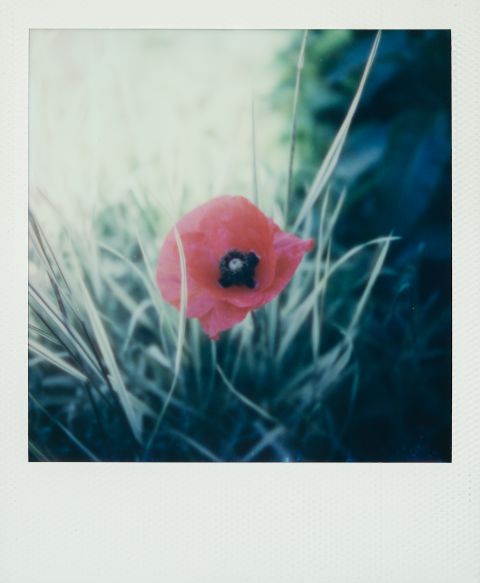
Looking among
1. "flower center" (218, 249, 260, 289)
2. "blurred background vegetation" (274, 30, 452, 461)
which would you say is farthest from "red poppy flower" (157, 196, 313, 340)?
"blurred background vegetation" (274, 30, 452, 461)

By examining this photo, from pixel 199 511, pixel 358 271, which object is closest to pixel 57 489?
pixel 199 511

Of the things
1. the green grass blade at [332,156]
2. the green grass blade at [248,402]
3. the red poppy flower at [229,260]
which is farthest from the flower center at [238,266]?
the green grass blade at [248,402]

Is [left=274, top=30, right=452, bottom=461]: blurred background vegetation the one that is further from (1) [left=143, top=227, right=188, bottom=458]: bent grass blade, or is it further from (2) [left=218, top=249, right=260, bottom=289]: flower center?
(1) [left=143, top=227, right=188, bottom=458]: bent grass blade

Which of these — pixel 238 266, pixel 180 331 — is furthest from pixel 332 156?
pixel 180 331

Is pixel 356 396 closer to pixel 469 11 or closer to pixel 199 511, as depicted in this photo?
pixel 199 511

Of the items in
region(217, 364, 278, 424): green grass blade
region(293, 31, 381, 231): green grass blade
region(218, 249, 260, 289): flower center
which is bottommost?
region(217, 364, 278, 424): green grass blade

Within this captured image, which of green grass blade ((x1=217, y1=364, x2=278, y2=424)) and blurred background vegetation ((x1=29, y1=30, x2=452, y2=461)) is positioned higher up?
blurred background vegetation ((x1=29, y1=30, x2=452, y2=461))

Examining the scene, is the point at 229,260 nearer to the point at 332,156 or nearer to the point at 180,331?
the point at 180,331
